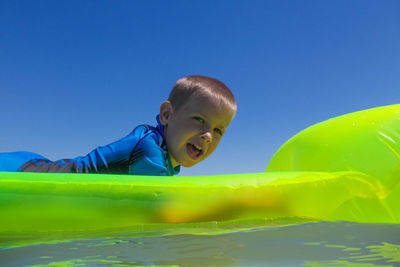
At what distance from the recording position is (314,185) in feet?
5.32

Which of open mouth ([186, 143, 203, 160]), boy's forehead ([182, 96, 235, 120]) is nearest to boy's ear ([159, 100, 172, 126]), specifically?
boy's forehead ([182, 96, 235, 120])

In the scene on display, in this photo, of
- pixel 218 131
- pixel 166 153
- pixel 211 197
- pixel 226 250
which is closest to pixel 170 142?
pixel 166 153

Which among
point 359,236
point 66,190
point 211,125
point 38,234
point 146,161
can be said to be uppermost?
point 211,125

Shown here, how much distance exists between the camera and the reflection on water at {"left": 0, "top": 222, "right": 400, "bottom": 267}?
776mm

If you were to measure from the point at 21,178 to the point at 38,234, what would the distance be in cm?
25

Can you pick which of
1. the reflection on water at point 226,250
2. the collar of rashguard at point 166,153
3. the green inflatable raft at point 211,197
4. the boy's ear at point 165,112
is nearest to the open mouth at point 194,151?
the collar of rashguard at point 166,153

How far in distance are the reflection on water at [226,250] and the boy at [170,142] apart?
3.22 ft

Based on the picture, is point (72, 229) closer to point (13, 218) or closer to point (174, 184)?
point (13, 218)

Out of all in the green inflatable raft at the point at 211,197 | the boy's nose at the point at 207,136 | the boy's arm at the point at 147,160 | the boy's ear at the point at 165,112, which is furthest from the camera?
the boy's ear at the point at 165,112

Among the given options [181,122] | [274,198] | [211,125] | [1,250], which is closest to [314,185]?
[274,198]

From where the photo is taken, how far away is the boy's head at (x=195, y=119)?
2322 mm

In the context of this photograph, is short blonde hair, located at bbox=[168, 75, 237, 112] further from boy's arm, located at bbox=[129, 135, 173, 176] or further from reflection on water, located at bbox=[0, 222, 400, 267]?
reflection on water, located at bbox=[0, 222, 400, 267]

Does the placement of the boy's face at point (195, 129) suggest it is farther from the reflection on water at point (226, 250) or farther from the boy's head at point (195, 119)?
the reflection on water at point (226, 250)

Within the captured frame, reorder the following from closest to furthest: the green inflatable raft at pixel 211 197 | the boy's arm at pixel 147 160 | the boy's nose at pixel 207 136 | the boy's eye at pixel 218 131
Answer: the green inflatable raft at pixel 211 197
the boy's arm at pixel 147 160
the boy's nose at pixel 207 136
the boy's eye at pixel 218 131
